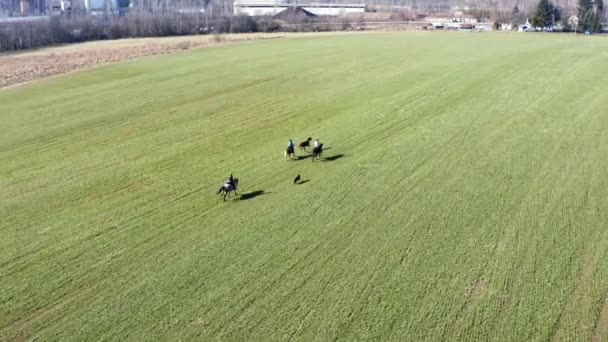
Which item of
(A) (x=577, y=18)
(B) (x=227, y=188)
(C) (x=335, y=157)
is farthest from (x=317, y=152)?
(A) (x=577, y=18)

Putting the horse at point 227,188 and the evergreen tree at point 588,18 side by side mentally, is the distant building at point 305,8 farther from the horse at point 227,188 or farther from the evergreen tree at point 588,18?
the horse at point 227,188

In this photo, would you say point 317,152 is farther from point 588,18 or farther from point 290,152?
point 588,18

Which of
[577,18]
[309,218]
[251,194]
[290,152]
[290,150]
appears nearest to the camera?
[309,218]

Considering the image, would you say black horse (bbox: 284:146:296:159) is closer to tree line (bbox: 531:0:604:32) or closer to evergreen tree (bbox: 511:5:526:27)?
tree line (bbox: 531:0:604:32)

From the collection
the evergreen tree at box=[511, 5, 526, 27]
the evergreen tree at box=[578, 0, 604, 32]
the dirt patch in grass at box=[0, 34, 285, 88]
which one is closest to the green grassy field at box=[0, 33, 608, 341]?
the dirt patch in grass at box=[0, 34, 285, 88]

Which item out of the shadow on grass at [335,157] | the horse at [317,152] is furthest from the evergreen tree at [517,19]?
the horse at [317,152]

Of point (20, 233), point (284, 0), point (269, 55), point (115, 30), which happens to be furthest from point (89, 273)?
point (284, 0)

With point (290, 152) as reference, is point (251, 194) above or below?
below
